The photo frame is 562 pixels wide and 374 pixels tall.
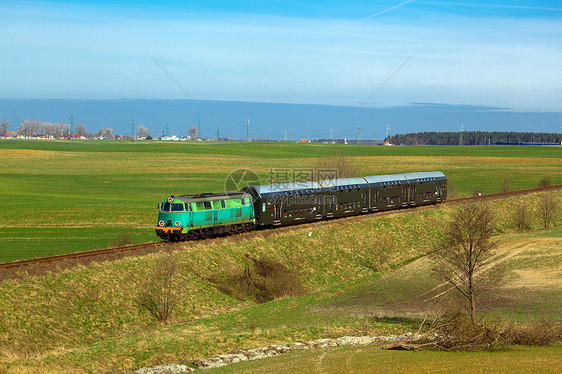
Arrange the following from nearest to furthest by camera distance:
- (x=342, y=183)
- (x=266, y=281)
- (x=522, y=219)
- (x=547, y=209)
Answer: (x=266, y=281)
(x=342, y=183)
(x=522, y=219)
(x=547, y=209)

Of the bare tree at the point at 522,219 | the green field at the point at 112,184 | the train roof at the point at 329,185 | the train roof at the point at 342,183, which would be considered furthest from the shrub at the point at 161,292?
the bare tree at the point at 522,219

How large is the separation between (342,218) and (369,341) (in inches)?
1310

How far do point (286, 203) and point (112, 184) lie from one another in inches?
2541

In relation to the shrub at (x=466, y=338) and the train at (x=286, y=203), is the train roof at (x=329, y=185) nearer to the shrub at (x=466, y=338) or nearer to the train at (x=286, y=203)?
the train at (x=286, y=203)

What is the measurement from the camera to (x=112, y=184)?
112875 millimetres

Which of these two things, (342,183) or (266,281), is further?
(342,183)

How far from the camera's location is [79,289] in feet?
119

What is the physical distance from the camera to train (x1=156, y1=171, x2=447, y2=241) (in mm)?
46000

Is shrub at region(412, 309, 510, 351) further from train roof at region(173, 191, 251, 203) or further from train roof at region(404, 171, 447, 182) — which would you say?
train roof at region(404, 171, 447, 182)

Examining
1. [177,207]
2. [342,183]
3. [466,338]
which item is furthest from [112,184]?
[466,338]

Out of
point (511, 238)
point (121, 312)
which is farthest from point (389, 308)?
point (511, 238)

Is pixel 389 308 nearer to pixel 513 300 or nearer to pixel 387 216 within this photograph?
pixel 513 300

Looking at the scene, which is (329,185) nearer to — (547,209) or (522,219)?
(522,219)

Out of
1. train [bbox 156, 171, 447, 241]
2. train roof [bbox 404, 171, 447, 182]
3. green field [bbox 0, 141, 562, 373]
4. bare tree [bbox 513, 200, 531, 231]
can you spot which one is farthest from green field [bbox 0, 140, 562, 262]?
train roof [bbox 404, 171, 447, 182]
